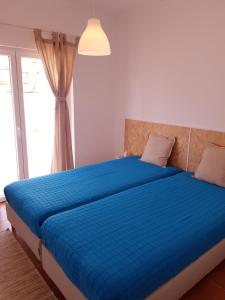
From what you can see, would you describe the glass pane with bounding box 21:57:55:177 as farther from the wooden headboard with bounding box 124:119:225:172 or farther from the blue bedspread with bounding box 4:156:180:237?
the wooden headboard with bounding box 124:119:225:172

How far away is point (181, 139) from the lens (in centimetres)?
321

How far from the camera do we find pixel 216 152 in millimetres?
2682

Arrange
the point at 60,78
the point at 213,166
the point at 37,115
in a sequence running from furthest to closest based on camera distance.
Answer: the point at 37,115
the point at 60,78
the point at 213,166

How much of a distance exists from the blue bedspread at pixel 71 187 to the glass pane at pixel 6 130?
1.00 metres

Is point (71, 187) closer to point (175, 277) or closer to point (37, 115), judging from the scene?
point (175, 277)

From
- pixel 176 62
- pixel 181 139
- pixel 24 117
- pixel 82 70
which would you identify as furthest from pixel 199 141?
pixel 24 117

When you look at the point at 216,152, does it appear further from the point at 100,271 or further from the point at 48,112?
the point at 48,112

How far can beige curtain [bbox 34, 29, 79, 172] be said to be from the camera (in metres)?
3.21

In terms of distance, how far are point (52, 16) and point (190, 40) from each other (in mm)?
1865

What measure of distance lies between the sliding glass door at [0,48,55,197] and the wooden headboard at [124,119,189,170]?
50.4 inches

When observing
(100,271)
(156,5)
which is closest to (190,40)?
(156,5)

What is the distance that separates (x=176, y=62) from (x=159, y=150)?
120cm

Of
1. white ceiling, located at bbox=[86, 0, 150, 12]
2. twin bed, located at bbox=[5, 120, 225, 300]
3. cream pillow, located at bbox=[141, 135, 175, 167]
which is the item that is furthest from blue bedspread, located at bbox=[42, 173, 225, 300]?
white ceiling, located at bbox=[86, 0, 150, 12]

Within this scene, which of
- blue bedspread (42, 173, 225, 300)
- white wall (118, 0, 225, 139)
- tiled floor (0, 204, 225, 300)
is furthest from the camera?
white wall (118, 0, 225, 139)
